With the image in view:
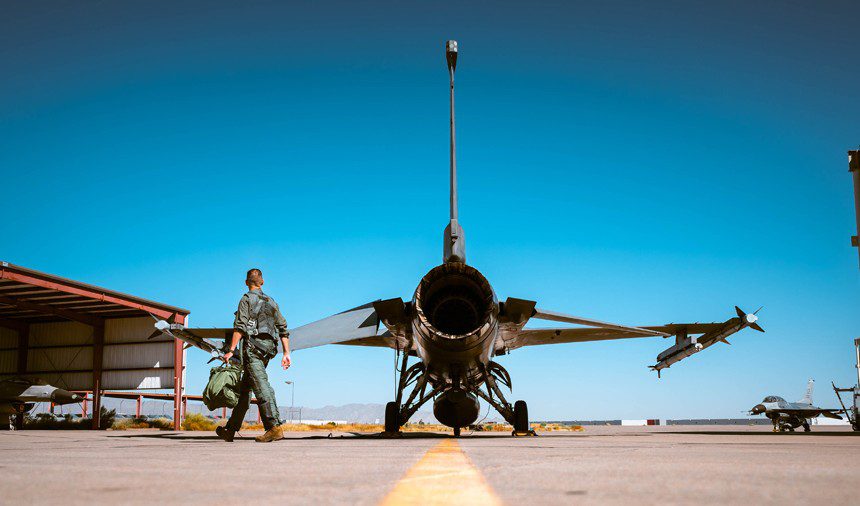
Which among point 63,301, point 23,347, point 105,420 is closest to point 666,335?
point 63,301

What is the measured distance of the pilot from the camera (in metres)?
9.04

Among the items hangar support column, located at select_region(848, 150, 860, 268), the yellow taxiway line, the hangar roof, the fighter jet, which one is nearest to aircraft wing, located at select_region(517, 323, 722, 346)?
hangar support column, located at select_region(848, 150, 860, 268)

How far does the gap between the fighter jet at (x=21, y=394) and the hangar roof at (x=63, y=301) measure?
419 cm

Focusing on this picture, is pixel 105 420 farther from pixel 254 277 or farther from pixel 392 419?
pixel 254 277

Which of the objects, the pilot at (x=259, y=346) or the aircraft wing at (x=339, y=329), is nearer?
the pilot at (x=259, y=346)

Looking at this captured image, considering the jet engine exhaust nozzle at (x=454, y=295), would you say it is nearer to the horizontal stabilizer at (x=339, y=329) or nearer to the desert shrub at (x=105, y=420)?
the horizontal stabilizer at (x=339, y=329)

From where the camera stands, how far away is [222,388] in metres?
9.84

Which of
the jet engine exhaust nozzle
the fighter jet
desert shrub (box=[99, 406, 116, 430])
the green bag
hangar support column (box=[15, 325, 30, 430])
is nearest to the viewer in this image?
the green bag

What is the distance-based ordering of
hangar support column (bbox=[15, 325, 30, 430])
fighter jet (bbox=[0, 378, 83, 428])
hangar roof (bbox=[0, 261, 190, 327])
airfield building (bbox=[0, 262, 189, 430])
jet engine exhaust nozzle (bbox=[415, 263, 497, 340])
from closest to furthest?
jet engine exhaust nozzle (bbox=[415, 263, 497, 340]), hangar roof (bbox=[0, 261, 190, 327]), fighter jet (bbox=[0, 378, 83, 428]), airfield building (bbox=[0, 262, 189, 430]), hangar support column (bbox=[15, 325, 30, 430])

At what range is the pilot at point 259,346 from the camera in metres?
9.04

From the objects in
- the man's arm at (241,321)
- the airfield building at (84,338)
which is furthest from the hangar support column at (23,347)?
the man's arm at (241,321)

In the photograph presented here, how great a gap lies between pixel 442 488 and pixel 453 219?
9.59 metres

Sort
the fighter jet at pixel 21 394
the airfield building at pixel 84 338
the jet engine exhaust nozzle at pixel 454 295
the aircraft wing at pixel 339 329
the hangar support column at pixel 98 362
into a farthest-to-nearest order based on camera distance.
→ the hangar support column at pixel 98 362
the airfield building at pixel 84 338
the fighter jet at pixel 21 394
the aircraft wing at pixel 339 329
the jet engine exhaust nozzle at pixel 454 295

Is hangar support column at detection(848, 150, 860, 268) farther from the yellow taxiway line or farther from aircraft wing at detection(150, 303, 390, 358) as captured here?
the yellow taxiway line
